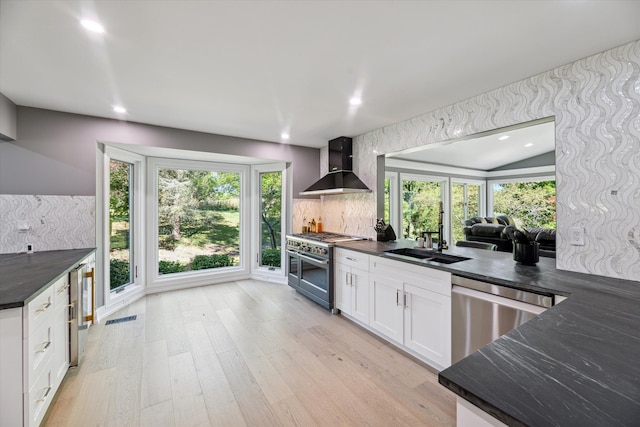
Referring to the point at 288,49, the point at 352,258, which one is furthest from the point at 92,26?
the point at 352,258

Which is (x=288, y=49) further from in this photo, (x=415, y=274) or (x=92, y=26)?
(x=415, y=274)

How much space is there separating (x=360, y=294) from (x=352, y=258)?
40 cm

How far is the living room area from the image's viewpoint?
570 centimetres

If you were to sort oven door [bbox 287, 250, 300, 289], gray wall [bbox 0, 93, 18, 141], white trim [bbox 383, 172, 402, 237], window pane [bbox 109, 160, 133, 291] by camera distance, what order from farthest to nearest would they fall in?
white trim [bbox 383, 172, 402, 237] < oven door [bbox 287, 250, 300, 289] < window pane [bbox 109, 160, 133, 291] < gray wall [bbox 0, 93, 18, 141]

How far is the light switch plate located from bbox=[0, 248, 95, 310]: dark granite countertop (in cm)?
338

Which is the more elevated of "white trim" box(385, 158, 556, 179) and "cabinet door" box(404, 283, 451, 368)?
"white trim" box(385, 158, 556, 179)

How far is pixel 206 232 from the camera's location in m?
4.50

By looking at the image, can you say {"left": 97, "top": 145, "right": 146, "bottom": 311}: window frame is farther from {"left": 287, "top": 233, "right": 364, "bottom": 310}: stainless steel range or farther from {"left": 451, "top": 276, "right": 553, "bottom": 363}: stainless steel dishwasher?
{"left": 451, "top": 276, "right": 553, "bottom": 363}: stainless steel dishwasher

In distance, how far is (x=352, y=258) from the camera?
302 cm

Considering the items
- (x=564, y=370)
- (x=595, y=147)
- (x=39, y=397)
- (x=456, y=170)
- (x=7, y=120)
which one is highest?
(x=456, y=170)

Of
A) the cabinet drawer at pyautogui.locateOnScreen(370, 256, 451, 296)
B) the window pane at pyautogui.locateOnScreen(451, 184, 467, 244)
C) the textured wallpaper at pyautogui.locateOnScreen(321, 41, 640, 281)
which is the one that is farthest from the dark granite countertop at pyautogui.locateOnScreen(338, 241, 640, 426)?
the window pane at pyautogui.locateOnScreen(451, 184, 467, 244)

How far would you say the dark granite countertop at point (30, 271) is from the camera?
1.41 metres

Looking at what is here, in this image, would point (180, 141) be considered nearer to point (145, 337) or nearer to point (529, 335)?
point (145, 337)

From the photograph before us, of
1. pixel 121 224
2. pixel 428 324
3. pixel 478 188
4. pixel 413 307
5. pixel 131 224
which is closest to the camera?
pixel 428 324
